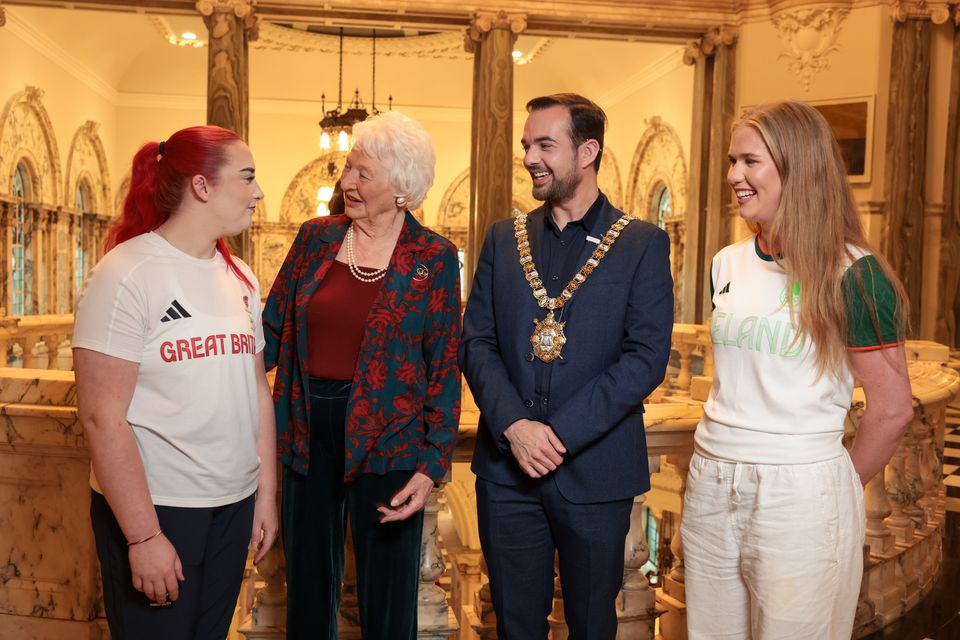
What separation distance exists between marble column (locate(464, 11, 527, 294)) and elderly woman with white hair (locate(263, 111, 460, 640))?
31.5 feet

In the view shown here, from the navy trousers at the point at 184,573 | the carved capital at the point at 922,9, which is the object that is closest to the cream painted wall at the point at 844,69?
the carved capital at the point at 922,9

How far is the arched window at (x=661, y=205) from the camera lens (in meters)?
18.3

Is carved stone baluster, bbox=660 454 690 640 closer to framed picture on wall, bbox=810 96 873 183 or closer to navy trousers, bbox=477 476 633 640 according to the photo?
navy trousers, bbox=477 476 633 640

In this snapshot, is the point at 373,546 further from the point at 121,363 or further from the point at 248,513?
the point at 121,363

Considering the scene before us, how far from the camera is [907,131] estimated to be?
12062 mm

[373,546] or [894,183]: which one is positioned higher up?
[894,183]

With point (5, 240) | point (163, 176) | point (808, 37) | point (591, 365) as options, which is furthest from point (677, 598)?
point (5, 240)

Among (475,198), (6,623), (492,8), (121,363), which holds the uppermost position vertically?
(492,8)

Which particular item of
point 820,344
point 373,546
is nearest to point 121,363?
point 373,546

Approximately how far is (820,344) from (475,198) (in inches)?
407

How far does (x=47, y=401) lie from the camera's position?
336 centimetres

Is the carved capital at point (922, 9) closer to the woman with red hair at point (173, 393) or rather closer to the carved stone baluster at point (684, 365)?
the carved stone baluster at point (684, 365)

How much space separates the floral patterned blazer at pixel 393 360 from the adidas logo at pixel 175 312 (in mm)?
435

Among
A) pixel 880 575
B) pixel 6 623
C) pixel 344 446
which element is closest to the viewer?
pixel 344 446
